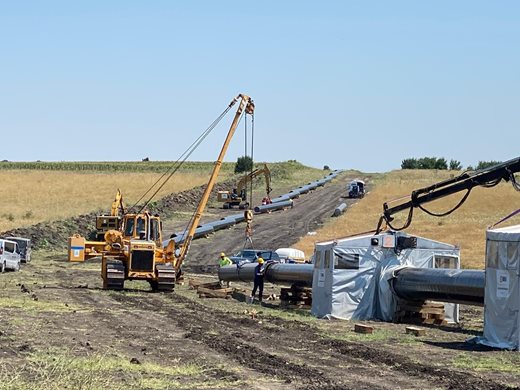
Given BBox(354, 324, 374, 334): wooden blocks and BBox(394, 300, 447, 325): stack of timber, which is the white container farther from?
BBox(354, 324, 374, 334): wooden blocks

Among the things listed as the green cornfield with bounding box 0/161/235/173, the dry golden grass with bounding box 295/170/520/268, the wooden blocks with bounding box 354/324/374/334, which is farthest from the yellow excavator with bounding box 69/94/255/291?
the green cornfield with bounding box 0/161/235/173

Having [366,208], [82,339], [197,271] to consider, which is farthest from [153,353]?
[366,208]

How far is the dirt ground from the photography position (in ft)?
54.7

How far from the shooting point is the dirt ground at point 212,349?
54.7 ft

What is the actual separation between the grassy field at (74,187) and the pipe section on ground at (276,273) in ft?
136

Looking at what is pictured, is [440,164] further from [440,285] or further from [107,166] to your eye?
[440,285]

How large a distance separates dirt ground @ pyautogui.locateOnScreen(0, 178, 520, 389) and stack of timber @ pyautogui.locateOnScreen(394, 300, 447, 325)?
0.91 meters

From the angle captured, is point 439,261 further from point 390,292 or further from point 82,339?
point 82,339

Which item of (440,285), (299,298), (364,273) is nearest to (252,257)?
(299,298)

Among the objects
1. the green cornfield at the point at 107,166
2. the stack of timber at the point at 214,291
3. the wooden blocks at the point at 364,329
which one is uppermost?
the green cornfield at the point at 107,166

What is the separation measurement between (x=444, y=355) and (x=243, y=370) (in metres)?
5.60

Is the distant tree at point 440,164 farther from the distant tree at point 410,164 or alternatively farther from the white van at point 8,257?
the white van at point 8,257

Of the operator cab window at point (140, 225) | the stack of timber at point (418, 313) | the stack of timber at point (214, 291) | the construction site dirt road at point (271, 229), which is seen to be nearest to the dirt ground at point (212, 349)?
the stack of timber at point (214, 291)

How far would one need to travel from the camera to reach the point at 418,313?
31.7 metres
